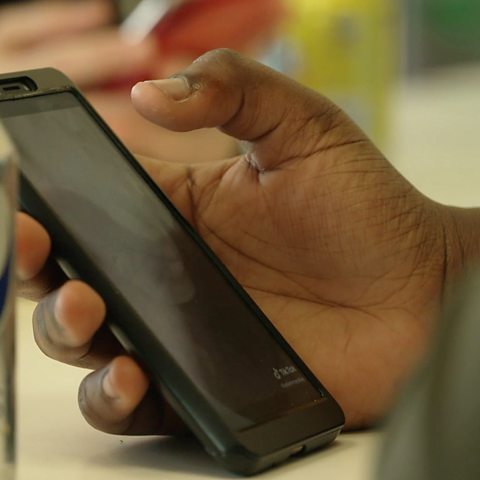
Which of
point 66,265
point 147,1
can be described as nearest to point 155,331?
point 66,265

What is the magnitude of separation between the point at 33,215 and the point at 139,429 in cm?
10

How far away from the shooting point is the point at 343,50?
1376mm

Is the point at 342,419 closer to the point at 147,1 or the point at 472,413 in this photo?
the point at 472,413

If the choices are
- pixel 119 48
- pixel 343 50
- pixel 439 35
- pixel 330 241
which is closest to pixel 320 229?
pixel 330 241

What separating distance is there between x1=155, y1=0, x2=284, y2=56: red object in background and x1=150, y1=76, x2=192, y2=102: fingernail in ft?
2.17

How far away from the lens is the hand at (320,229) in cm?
57

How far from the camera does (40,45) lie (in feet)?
3.95

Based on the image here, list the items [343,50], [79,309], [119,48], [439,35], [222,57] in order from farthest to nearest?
[439,35], [343,50], [119,48], [222,57], [79,309]

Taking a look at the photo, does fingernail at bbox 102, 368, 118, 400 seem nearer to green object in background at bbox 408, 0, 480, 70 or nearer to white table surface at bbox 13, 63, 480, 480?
white table surface at bbox 13, 63, 480, 480

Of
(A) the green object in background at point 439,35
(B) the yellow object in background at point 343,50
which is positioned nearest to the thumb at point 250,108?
(B) the yellow object in background at point 343,50

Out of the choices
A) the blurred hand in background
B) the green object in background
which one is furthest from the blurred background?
the green object in background

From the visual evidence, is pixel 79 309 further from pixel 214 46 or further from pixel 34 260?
pixel 214 46

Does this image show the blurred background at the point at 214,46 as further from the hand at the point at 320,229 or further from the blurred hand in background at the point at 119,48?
the hand at the point at 320,229

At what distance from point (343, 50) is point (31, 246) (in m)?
0.95
